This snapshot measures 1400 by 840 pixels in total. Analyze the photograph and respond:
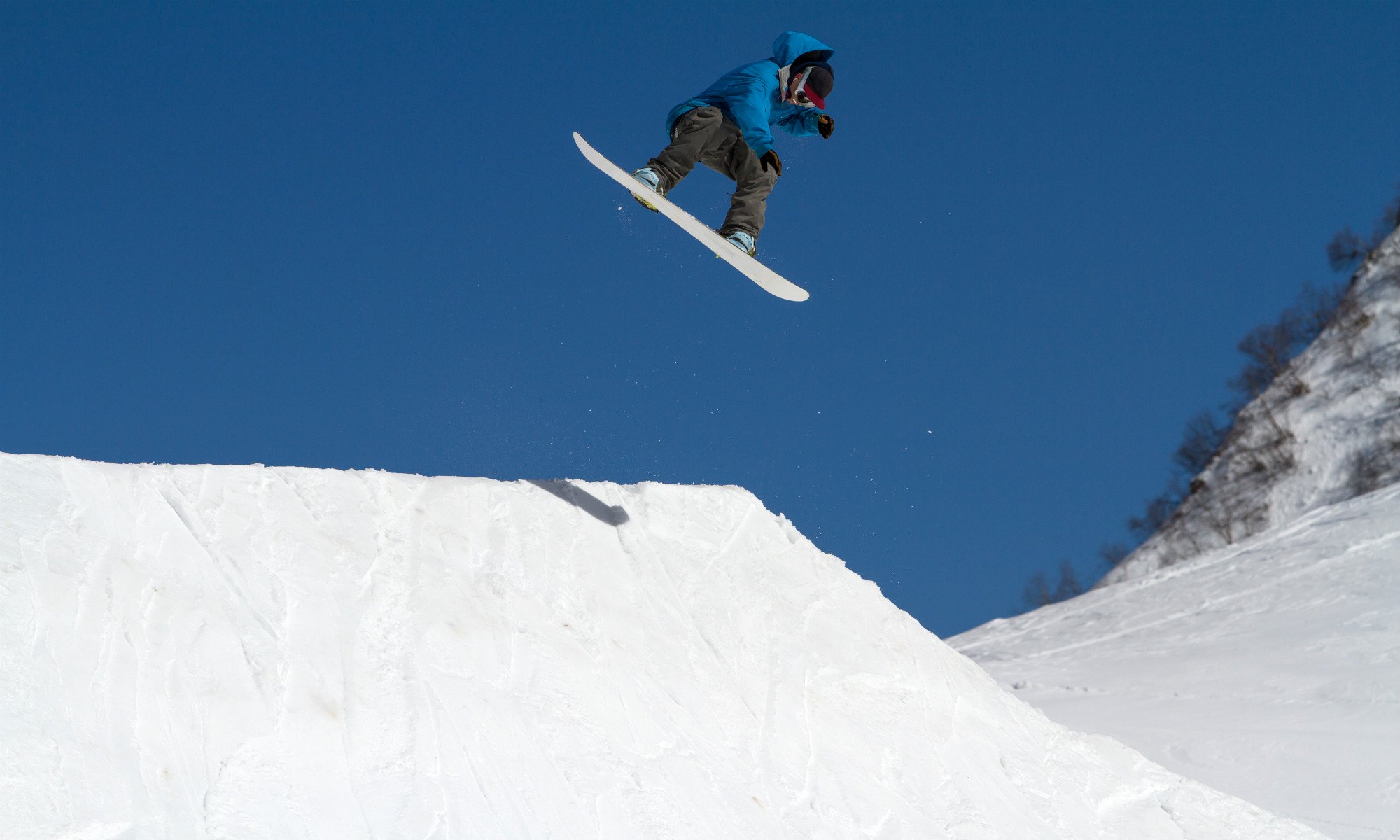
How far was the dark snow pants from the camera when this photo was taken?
630 cm

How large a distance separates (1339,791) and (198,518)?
723 cm

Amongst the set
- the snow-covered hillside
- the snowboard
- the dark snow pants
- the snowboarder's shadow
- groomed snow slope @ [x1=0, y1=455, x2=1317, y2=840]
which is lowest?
groomed snow slope @ [x1=0, y1=455, x2=1317, y2=840]

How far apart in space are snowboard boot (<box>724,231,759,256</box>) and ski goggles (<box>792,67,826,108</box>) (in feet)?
2.79

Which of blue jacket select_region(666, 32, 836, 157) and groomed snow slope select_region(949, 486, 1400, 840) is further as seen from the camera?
groomed snow slope select_region(949, 486, 1400, 840)

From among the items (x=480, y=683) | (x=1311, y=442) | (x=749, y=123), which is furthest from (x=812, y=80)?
(x=1311, y=442)

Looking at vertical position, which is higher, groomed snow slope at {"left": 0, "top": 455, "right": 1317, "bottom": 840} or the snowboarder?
the snowboarder

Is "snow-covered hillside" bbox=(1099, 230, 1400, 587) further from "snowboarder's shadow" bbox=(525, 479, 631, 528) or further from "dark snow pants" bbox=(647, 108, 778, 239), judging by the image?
"snowboarder's shadow" bbox=(525, 479, 631, 528)

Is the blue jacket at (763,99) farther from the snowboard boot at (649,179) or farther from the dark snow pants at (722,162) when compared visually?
the snowboard boot at (649,179)

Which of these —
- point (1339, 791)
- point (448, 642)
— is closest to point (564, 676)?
point (448, 642)

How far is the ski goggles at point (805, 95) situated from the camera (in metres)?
6.49

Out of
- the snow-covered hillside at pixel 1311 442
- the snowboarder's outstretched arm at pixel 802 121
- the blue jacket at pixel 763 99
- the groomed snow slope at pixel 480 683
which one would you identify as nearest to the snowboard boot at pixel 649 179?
the blue jacket at pixel 763 99

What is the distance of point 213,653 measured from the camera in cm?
357

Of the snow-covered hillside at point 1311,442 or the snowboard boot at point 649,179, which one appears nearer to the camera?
the snowboard boot at point 649,179

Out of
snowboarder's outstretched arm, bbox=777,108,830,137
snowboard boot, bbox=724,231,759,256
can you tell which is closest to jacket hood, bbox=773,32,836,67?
snowboarder's outstretched arm, bbox=777,108,830,137
